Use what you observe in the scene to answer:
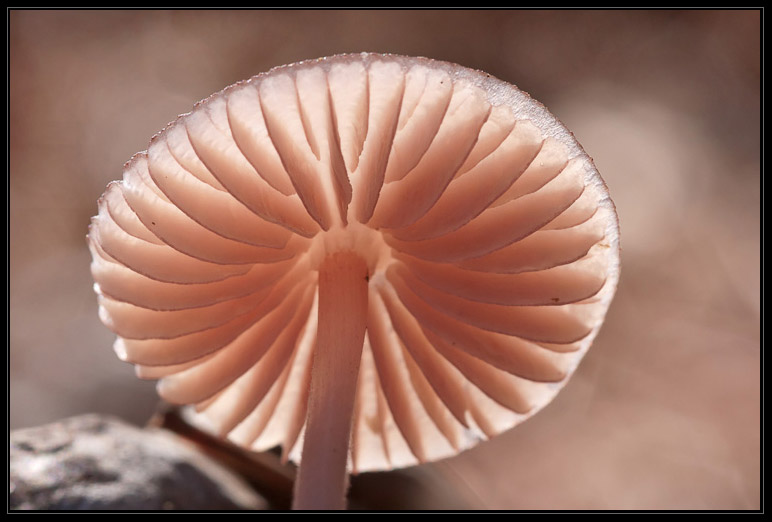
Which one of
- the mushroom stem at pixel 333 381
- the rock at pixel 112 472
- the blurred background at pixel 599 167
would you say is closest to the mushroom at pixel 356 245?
the mushroom stem at pixel 333 381

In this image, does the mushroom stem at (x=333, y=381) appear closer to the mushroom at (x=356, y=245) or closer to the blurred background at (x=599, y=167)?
the mushroom at (x=356, y=245)

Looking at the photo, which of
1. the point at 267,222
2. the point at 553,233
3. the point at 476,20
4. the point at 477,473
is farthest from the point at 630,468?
the point at 267,222

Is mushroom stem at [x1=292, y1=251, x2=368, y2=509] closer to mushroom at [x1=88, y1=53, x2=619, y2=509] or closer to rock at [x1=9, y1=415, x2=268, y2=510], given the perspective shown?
mushroom at [x1=88, y1=53, x2=619, y2=509]

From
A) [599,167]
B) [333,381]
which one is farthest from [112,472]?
[599,167]

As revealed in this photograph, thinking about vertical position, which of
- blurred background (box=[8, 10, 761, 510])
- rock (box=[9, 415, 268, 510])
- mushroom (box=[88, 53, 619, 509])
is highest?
blurred background (box=[8, 10, 761, 510])

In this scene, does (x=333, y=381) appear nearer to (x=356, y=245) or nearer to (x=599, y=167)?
(x=356, y=245)

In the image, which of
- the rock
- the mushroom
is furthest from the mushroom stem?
the rock
